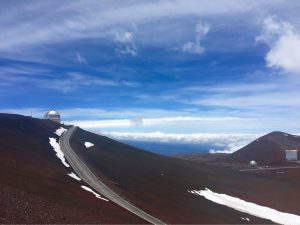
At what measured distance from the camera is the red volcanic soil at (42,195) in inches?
1346

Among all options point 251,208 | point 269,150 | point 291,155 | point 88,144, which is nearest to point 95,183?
point 251,208

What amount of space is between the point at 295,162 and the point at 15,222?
485 feet

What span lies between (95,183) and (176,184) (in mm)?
23486

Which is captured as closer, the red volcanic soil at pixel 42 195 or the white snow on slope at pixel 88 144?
the red volcanic soil at pixel 42 195

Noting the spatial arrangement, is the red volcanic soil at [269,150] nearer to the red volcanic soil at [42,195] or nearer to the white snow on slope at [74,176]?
the white snow on slope at [74,176]

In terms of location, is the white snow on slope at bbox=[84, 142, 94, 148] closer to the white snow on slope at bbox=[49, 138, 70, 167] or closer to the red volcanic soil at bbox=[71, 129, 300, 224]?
the red volcanic soil at bbox=[71, 129, 300, 224]

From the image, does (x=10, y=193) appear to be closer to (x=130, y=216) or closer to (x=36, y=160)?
(x=130, y=216)

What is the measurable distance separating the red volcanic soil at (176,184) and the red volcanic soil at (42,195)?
8789mm

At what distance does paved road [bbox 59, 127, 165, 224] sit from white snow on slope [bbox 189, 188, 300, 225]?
2206cm

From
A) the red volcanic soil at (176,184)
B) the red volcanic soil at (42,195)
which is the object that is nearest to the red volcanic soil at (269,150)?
the red volcanic soil at (176,184)

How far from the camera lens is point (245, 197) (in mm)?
87375

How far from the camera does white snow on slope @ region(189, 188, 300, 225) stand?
244 ft

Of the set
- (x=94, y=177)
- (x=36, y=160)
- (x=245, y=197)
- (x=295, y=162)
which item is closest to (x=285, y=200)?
(x=245, y=197)

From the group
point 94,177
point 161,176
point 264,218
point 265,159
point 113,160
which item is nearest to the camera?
Result: point 94,177
